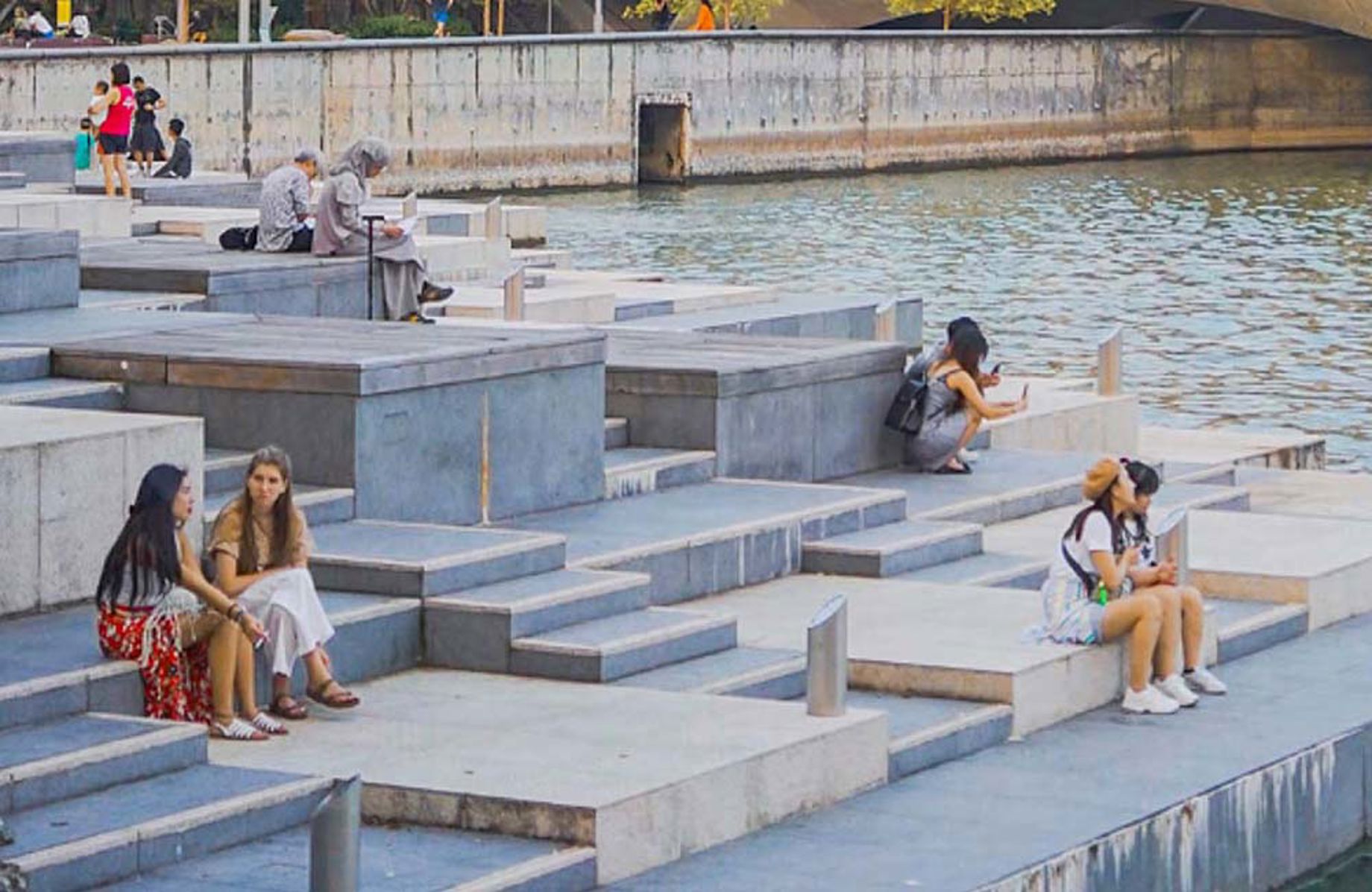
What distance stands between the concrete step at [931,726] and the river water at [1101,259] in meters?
11.7

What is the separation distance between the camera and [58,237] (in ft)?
49.9

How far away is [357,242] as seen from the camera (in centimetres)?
1767

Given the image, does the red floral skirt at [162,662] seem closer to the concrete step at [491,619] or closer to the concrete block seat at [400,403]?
the concrete step at [491,619]

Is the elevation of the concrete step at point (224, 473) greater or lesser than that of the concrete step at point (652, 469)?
greater

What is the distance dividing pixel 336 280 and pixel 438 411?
4818mm

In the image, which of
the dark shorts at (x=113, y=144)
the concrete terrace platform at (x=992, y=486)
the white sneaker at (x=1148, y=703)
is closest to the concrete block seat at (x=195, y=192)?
the dark shorts at (x=113, y=144)

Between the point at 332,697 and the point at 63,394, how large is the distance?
108 inches

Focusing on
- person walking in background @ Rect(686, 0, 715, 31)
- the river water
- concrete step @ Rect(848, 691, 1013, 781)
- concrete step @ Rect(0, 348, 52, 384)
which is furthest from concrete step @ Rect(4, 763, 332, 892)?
person walking in background @ Rect(686, 0, 715, 31)

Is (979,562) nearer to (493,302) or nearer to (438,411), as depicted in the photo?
(438,411)

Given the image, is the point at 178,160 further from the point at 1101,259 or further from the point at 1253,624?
the point at 1253,624

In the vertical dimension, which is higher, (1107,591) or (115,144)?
(115,144)

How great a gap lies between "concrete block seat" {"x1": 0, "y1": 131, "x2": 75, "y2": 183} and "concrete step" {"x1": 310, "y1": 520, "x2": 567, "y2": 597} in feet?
44.0

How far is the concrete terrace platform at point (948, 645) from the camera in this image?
11.4 metres

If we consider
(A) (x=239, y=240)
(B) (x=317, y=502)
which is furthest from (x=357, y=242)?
(B) (x=317, y=502)
